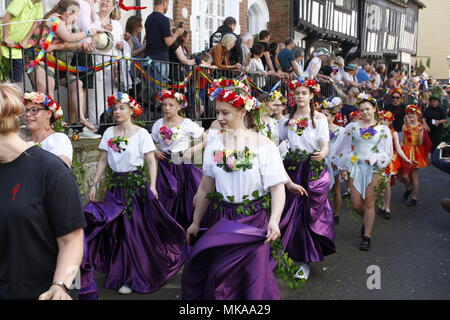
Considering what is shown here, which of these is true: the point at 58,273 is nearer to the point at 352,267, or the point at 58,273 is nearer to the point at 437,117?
the point at 352,267

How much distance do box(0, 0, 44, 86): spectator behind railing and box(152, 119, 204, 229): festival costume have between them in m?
1.89

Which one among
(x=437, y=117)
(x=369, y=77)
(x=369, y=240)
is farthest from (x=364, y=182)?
(x=369, y=77)

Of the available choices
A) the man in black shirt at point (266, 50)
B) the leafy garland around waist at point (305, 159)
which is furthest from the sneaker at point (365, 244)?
the man in black shirt at point (266, 50)

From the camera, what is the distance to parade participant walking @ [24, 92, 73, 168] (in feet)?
14.6

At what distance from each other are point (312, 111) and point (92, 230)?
2985 mm

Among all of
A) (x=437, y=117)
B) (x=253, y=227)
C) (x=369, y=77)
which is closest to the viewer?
(x=253, y=227)

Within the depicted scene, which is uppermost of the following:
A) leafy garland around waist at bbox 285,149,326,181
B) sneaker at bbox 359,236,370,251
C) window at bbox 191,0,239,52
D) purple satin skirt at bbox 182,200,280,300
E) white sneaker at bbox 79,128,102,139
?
window at bbox 191,0,239,52

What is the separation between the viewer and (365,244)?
674 centimetres

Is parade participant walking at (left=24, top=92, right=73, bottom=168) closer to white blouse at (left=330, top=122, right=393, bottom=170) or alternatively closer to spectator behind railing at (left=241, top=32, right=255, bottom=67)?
white blouse at (left=330, top=122, right=393, bottom=170)

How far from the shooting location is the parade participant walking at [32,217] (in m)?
2.37

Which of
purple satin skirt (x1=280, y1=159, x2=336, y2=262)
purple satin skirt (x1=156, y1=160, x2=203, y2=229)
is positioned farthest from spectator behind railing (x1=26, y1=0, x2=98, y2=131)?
purple satin skirt (x1=280, y1=159, x2=336, y2=262)

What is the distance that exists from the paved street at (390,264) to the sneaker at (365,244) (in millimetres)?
84

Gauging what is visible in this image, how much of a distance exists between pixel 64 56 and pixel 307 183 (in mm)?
3849
